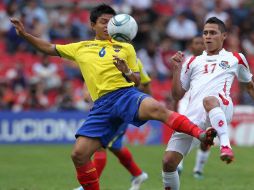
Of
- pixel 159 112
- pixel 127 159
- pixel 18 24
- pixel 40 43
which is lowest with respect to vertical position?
pixel 127 159

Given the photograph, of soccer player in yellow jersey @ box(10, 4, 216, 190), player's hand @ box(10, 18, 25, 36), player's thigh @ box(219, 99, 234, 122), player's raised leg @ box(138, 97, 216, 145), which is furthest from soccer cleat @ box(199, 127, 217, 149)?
player's hand @ box(10, 18, 25, 36)

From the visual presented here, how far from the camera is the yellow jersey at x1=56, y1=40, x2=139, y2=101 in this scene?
8867mm

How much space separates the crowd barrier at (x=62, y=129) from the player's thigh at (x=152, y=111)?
460 inches

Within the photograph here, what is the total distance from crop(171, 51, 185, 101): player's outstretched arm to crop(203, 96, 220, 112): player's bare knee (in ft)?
1.73

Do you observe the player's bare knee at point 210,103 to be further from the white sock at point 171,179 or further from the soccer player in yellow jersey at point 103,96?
the white sock at point 171,179

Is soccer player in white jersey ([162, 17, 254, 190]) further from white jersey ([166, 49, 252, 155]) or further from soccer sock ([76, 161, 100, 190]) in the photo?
soccer sock ([76, 161, 100, 190])

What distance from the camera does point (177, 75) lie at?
912 cm

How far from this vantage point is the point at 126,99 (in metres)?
8.63

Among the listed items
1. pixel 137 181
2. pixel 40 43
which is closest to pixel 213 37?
pixel 40 43

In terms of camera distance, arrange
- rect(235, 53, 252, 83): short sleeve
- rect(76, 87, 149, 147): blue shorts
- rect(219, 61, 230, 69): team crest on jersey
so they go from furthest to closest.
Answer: rect(235, 53, 252, 83): short sleeve < rect(219, 61, 230, 69): team crest on jersey < rect(76, 87, 149, 147): blue shorts

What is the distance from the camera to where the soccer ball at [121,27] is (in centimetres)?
884

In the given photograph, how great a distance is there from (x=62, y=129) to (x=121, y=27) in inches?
458

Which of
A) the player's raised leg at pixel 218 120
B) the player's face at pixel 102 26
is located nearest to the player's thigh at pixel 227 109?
the player's raised leg at pixel 218 120

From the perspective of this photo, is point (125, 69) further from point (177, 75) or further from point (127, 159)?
point (127, 159)
